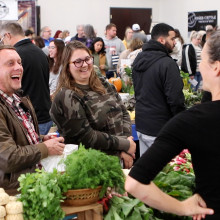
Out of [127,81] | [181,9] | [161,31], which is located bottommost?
[127,81]

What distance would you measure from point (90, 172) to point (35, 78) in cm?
239

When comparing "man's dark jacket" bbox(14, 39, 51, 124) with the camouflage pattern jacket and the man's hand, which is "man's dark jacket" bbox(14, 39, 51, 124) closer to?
the camouflage pattern jacket

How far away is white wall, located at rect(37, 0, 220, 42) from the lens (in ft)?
43.2

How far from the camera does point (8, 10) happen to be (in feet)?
20.4

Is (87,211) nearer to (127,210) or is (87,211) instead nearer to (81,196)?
(81,196)

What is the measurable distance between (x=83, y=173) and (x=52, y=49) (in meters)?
3.70

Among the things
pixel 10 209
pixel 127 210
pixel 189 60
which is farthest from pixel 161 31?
pixel 189 60

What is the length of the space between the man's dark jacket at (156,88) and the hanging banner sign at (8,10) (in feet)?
10.3

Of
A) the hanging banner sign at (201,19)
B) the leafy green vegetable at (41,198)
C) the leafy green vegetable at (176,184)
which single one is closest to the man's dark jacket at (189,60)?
the hanging banner sign at (201,19)

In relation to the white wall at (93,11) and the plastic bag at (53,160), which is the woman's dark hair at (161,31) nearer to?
the plastic bag at (53,160)

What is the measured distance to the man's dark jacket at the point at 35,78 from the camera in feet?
13.4

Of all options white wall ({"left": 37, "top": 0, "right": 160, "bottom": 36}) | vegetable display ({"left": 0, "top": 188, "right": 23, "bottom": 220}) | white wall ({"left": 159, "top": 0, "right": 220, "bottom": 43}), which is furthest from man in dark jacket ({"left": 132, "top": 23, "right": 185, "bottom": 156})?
white wall ({"left": 37, "top": 0, "right": 160, "bottom": 36})

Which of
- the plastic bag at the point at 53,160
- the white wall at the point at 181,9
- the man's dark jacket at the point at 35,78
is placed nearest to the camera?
the plastic bag at the point at 53,160

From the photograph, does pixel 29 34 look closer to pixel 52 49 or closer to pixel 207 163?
pixel 52 49
